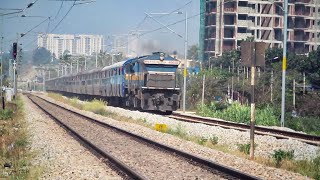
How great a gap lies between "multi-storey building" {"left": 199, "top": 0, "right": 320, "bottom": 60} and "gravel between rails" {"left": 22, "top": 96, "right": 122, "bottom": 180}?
81.8 meters

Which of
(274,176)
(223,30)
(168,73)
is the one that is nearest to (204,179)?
(274,176)

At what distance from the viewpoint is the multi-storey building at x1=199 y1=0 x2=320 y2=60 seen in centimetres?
9888

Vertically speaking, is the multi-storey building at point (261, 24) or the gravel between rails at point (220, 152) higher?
the multi-storey building at point (261, 24)

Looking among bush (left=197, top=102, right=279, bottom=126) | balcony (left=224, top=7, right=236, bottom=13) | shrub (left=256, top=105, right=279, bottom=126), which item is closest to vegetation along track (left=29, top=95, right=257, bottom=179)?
shrub (left=256, top=105, right=279, bottom=126)

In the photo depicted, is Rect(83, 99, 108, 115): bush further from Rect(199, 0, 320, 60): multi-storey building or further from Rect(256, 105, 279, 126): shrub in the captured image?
Rect(199, 0, 320, 60): multi-storey building

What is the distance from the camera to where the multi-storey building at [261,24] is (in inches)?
3893

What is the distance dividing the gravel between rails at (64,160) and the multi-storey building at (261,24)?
8177cm

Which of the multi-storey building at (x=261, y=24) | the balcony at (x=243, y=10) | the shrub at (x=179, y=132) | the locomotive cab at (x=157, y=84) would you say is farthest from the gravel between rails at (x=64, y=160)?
the balcony at (x=243, y=10)

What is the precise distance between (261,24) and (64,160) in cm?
9058

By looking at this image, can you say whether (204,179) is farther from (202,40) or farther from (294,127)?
(202,40)

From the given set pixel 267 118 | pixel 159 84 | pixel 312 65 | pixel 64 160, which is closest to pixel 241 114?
pixel 267 118

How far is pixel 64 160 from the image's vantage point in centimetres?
1369

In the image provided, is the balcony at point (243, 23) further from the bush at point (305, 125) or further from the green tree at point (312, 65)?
the bush at point (305, 125)

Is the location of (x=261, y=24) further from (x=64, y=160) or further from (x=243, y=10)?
(x=64, y=160)
